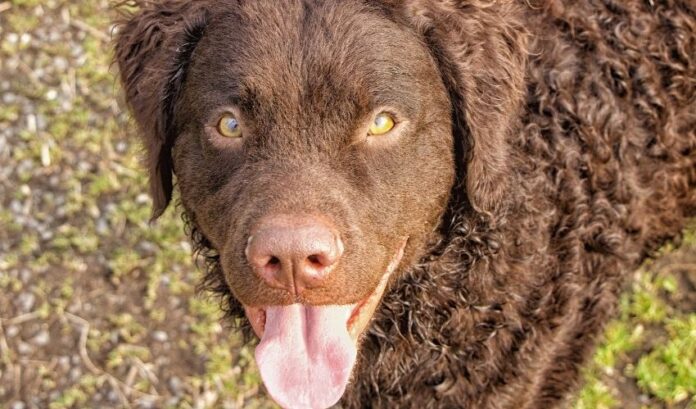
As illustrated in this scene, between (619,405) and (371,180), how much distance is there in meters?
2.47

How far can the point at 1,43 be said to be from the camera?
597 cm

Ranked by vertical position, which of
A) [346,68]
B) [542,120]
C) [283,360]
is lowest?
[283,360]

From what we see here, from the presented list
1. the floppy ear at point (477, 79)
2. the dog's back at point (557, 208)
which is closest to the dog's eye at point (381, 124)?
the floppy ear at point (477, 79)

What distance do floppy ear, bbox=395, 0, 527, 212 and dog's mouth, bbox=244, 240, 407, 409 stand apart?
1.33 ft

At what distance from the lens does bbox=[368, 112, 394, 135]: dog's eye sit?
2.77m

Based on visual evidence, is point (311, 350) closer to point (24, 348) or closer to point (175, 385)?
point (175, 385)

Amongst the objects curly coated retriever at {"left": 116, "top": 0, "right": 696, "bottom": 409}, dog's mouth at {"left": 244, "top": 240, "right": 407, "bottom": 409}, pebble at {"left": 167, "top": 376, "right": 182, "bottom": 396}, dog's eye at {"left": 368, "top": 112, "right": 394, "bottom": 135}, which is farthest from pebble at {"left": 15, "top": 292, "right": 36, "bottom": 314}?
dog's eye at {"left": 368, "top": 112, "right": 394, "bottom": 135}

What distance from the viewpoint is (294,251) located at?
2.51 m

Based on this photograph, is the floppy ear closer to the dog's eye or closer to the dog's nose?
the dog's eye

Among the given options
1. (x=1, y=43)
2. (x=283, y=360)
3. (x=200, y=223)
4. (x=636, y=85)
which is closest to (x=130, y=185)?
Answer: (x=1, y=43)

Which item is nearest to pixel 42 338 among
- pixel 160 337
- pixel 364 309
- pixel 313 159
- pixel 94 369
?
pixel 94 369

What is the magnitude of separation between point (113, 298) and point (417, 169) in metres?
2.66

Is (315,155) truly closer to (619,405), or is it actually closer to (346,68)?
(346,68)

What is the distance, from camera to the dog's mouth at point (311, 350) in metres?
2.96
